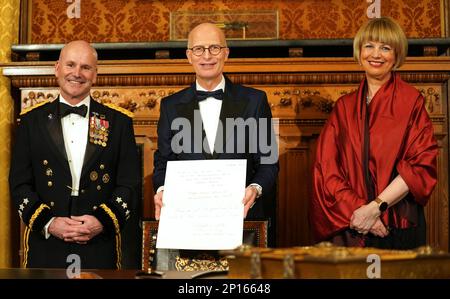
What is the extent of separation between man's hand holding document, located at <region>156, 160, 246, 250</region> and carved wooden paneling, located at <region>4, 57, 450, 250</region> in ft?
5.02

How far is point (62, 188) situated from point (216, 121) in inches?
28.6

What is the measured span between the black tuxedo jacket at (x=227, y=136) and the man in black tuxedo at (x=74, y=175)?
0.72 feet

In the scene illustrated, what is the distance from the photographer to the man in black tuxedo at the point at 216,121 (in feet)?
11.0

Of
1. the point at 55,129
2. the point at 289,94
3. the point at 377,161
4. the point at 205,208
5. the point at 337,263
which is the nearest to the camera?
the point at 337,263

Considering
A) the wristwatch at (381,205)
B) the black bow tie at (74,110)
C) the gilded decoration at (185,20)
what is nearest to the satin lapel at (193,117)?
the black bow tie at (74,110)

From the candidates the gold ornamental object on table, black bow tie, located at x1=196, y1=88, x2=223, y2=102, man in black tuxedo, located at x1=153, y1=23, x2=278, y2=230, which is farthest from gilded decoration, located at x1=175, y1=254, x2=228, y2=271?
the gold ornamental object on table

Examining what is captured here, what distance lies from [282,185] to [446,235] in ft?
2.95

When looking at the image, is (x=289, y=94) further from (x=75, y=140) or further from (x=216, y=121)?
(x=75, y=140)

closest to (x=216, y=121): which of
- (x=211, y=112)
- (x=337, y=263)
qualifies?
(x=211, y=112)

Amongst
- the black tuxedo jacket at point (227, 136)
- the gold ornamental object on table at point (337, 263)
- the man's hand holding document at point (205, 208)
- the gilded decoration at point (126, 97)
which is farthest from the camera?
the gilded decoration at point (126, 97)

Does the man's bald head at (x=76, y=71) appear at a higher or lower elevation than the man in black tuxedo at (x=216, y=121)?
higher

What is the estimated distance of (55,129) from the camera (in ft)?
11.5

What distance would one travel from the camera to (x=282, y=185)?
430cm

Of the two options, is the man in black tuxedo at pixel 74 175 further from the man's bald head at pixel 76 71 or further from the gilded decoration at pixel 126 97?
the gilded decoration at pixel 126 97
